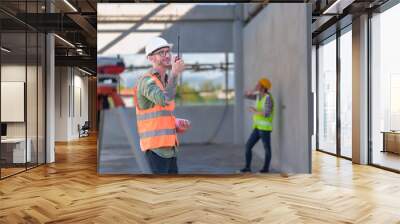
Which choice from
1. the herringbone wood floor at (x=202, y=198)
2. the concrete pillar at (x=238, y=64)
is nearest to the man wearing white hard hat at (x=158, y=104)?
the herringbone wood floor at (x=202, y=198)

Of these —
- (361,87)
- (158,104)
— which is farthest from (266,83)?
(361,87)

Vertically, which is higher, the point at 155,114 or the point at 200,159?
the point at 155,114

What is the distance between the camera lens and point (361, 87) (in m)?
7.37

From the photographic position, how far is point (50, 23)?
7273 mm

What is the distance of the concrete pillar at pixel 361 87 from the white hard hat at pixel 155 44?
3925 mm

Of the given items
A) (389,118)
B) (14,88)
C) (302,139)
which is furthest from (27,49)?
(389,118)

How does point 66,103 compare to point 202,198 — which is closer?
point 202,198

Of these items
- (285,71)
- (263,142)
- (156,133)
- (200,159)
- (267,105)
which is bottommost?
(200,159)

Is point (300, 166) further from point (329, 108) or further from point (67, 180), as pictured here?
point (329, 108)

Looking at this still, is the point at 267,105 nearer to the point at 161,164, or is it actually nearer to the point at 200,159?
the point at 200,159

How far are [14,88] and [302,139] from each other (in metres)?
4.50

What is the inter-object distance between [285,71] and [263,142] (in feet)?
3.41

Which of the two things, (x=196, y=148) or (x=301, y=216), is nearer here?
(x=301, y=216)

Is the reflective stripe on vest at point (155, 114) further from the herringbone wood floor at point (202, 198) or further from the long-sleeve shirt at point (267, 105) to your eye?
the long-sleeve shirt at point (267, 105)
